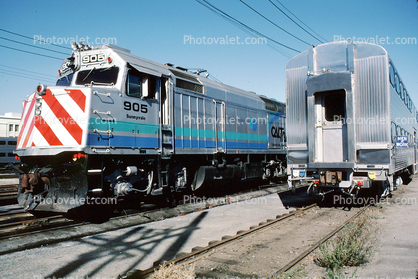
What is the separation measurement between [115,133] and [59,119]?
1296mm

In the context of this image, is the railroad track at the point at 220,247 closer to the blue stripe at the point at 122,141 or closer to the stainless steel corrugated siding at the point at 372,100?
the stainless steel corrugated siding at the point at 372,100

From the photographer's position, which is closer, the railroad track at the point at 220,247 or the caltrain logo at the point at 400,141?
the railroad track at the point at 220,247

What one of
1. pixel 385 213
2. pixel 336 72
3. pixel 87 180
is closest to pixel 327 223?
pixel 385 213

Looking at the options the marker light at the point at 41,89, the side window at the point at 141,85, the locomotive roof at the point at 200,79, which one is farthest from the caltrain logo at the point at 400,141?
the marker light at the point at 41,89

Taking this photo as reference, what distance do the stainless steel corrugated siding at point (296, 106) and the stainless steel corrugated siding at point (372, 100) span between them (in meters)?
1.40

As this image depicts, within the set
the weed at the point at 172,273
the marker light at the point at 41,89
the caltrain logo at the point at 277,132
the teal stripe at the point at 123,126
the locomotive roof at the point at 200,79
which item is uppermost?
the locomotive roof at the point at 200,79

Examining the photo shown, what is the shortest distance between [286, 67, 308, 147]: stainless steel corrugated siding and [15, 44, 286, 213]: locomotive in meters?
3.03

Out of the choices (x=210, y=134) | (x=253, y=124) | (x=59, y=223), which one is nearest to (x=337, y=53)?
(x=210, y=134)

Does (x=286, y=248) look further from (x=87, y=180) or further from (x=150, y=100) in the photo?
(x=150, y=100)

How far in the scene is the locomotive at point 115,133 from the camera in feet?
23.7

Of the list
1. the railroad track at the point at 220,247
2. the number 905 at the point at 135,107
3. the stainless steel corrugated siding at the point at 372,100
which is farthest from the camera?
the number 905 at the point at 135,107

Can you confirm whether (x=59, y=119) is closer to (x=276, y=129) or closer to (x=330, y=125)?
(x=330, y=125)

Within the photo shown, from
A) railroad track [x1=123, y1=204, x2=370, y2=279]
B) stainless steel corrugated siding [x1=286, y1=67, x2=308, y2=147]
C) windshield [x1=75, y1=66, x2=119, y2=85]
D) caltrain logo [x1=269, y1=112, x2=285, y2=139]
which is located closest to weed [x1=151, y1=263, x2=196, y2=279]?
railroad track [x1=123, y1=204, x2=370, y2=279]

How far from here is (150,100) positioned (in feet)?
29.0
